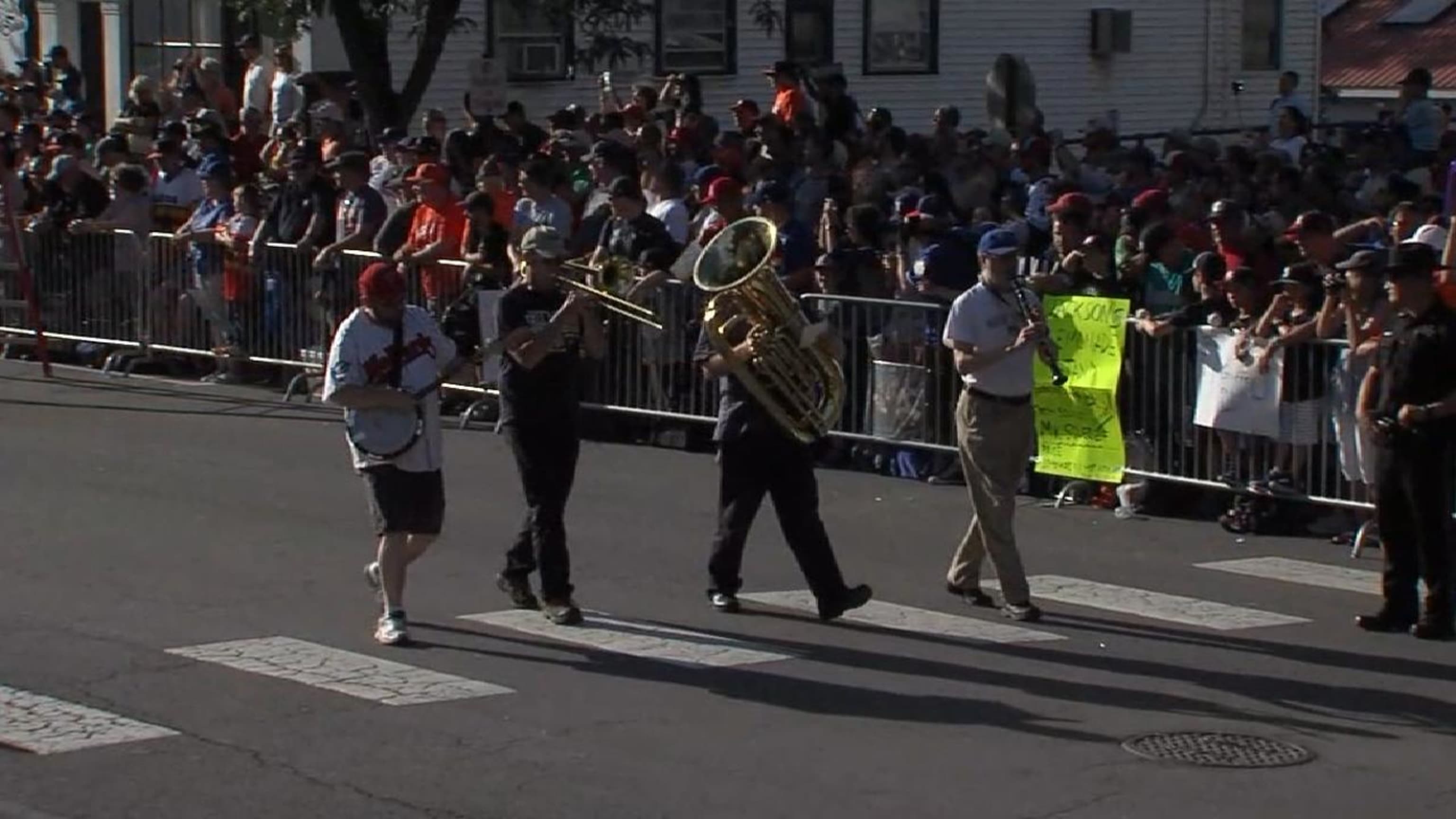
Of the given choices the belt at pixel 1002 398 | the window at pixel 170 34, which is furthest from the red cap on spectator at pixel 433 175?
the window at pixel 170 34

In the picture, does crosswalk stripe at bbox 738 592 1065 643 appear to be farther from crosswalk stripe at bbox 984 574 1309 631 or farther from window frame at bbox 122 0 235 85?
window frame at bbox 122 0 235 85

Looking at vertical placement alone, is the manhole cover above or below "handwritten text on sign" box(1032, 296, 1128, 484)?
below

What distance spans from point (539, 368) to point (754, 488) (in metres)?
1.13

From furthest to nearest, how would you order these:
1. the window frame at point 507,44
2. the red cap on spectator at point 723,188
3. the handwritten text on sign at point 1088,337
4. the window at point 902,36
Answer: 1. the window at point 902,36
2. the window frame at point 507,44
3. the red cap on spectator at point 723,188
4. the handwritten text on sign at point 1088,337

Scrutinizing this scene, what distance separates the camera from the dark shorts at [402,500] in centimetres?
1032

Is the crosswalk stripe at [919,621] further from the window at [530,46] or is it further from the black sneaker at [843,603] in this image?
the window at [530,46]

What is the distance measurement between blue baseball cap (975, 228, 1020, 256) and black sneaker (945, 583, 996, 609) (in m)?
1.56

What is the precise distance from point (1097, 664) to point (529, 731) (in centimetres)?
261

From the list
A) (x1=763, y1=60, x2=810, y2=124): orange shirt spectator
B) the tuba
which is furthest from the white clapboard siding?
the tuba

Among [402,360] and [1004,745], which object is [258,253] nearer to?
[402,360]

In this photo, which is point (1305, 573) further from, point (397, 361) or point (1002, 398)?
point (397, 361)

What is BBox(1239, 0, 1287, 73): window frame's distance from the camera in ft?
116

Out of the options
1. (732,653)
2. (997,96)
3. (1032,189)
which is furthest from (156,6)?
(732,653)

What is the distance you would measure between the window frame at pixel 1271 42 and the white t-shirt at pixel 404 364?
26493mm
